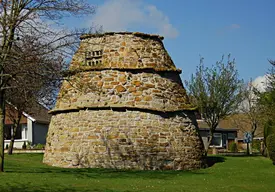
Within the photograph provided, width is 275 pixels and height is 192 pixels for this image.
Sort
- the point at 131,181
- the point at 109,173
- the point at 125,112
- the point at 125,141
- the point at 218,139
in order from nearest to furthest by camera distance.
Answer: the point at 131,181 → the point at 109,173 → the point at 125,141 → the point at 125,112 → the point at 218,139

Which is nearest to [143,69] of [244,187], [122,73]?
A: [122,73]

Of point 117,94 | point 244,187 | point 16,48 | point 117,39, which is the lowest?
point 244,187

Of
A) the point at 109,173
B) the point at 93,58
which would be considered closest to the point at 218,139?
the point at 93,58

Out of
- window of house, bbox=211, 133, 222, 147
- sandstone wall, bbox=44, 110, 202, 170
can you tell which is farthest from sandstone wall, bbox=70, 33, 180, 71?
window of house, bbox=211, 133, 222, 147

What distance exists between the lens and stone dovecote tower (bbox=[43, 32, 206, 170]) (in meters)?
19.0

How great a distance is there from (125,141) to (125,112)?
1.29m

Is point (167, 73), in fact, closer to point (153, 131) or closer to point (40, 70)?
point (153, 131)

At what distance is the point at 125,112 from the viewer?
19.2m

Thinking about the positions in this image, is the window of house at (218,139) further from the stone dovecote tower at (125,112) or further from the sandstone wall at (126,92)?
the sandstone wall at (126,92)

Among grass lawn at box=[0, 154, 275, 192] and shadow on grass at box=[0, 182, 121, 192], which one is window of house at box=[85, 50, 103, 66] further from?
shadow on grass at box=[0, 182, 121, 192]

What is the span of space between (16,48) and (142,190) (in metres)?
7.24

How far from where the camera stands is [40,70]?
51.2ft

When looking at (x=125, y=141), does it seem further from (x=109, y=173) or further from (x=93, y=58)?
(x=93, y=58)

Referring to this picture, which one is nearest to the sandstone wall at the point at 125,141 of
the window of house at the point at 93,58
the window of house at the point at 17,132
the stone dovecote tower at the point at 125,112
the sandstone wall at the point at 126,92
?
the stone dovecote tower at the point at 125,112
